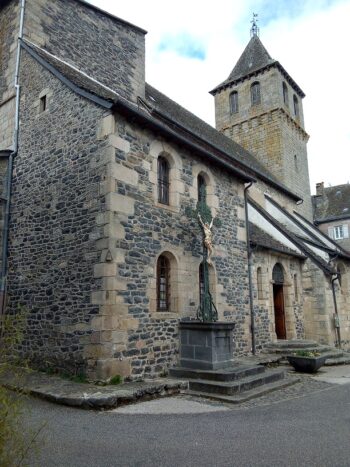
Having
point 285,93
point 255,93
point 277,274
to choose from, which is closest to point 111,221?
point 277,274

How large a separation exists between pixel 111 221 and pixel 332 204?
2600 cm

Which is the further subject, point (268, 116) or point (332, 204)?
point (332, 204)

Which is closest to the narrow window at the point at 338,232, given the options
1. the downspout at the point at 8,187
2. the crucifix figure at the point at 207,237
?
the crucifix figure at the point at 207,237

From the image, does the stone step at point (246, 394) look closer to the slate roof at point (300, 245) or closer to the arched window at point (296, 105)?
the slate roof at point (300, 245)

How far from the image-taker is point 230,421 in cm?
603

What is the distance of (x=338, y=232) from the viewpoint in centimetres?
2905

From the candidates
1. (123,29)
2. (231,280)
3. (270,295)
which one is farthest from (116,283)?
(123,29)

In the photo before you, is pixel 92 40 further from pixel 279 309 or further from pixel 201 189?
pixel 279 309

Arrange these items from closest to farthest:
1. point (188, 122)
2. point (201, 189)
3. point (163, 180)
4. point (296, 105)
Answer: point (163, 180) < point (201, 189) < point (188, 122) < point (296, 105)

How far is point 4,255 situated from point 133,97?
711cm

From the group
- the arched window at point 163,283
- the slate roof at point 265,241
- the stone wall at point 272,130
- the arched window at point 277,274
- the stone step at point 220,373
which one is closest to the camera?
the stone step at point 220,373

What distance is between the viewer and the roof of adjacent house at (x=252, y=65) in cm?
2700

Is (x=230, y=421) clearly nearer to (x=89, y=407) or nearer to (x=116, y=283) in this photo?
(x=89, y=407)

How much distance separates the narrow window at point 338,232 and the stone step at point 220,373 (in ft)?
71.6
